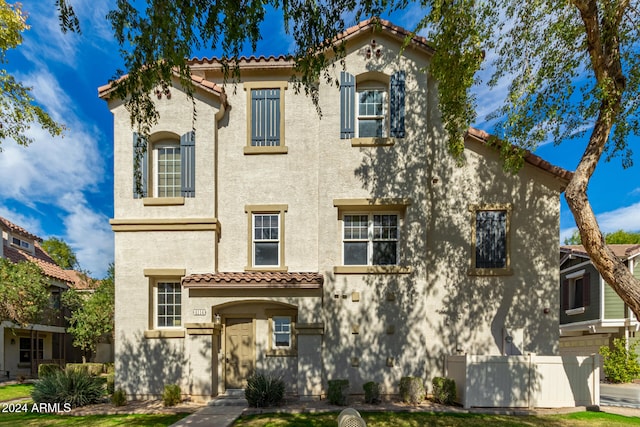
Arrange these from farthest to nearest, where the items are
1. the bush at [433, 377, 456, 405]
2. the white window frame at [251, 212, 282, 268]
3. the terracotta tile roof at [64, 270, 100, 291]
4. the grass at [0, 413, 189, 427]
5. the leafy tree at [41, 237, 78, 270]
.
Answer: the leafy tree at [41, 237, 78, 270]
the terracotta tile roof at [64, 270, 100, 291]
the white window frame at [251, 212, 282, 268]
the bush at [433, 377, 456, 405]
the grass at [0, 413, 189, 427]

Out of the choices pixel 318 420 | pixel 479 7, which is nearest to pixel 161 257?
pixel 318 420

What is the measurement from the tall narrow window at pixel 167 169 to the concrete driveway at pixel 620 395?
597 inches

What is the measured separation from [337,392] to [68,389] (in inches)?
307

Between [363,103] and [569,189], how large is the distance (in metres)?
6.54

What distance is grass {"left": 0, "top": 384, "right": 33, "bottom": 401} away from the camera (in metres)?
12.7

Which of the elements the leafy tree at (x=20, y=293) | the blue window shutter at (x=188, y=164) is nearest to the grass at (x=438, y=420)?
the blue window shutter at (x=188, y=164)

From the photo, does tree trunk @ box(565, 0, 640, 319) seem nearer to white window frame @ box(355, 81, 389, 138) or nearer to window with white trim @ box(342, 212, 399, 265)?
window with white trim @ box(342, 212, 399, 265)

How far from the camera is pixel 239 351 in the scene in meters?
11.7

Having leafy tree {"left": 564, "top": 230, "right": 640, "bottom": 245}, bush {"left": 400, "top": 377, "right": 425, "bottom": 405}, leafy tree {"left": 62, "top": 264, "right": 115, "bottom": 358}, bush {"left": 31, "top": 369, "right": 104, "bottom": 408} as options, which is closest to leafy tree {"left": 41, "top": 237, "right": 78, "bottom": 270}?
leafy tree {"left": 62, "top": 264, "right": 115, "bottom": 358}

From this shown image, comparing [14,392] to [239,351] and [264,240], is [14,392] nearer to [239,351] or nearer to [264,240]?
[239,351]

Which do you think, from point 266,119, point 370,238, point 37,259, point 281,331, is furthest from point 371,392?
point 37,259

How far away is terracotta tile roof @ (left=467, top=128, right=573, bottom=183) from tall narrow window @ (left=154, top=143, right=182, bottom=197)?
9954 mm

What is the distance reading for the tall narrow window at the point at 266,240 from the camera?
12055 millimetres

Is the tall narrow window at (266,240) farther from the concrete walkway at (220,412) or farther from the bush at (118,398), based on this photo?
the bush at (118,398)
